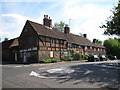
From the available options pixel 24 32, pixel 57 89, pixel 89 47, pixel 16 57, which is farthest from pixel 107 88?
pixel 89 47

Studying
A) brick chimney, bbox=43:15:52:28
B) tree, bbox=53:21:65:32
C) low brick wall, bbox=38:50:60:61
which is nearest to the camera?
low brick wall, bbox=38:50:60:61

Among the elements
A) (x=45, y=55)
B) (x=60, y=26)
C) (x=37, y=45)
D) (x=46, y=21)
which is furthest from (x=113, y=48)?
(x=37, y=45)

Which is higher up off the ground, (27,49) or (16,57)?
(27,49)

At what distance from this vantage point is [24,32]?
26.2 m

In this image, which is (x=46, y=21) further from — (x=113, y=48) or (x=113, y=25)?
(x=113, y=48)

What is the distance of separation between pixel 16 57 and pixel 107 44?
152 feet

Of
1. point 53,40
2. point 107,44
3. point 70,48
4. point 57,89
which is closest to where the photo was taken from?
point 57,89

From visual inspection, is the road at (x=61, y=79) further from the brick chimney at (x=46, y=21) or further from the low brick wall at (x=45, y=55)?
the brick chimney at (x=46, y=21)

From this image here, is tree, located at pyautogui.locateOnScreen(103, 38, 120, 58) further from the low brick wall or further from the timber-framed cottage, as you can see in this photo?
the low brick wall

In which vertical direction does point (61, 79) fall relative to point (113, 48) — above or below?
below

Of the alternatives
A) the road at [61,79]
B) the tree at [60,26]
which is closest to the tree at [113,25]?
the road at [61,79]

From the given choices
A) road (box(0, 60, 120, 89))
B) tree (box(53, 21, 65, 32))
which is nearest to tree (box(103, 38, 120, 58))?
tree (box(53, 21, 65, 32))

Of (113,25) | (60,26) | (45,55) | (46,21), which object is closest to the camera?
(113,25)

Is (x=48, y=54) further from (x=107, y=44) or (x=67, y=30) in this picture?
(x=107, y=44)
